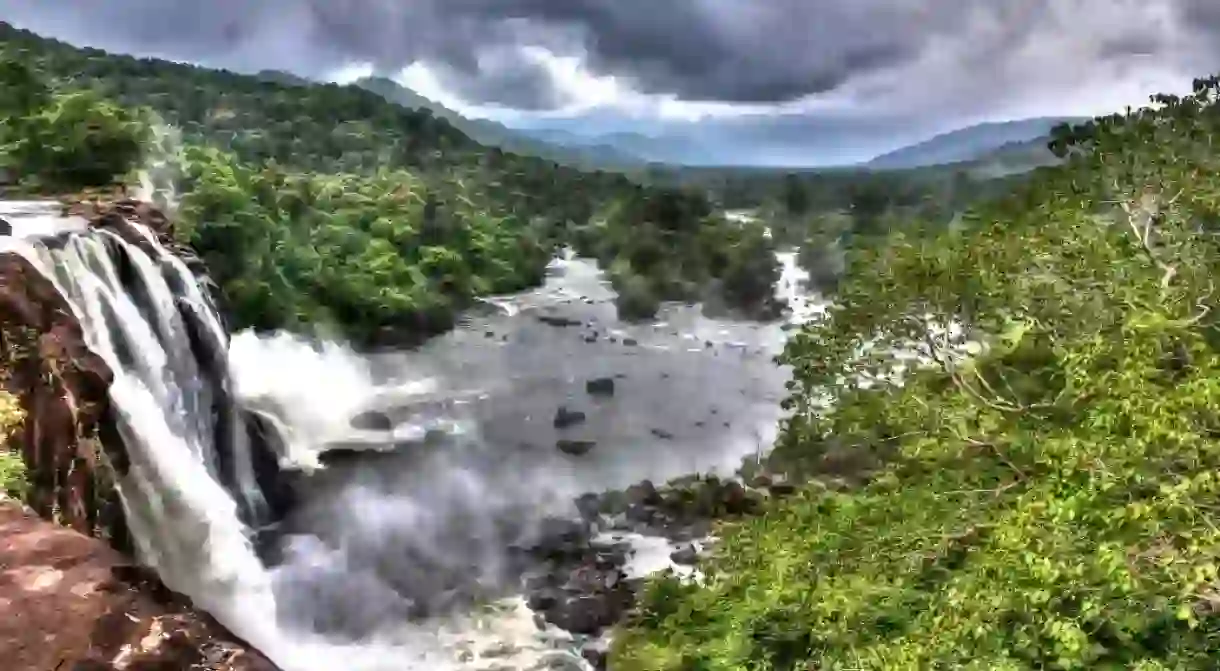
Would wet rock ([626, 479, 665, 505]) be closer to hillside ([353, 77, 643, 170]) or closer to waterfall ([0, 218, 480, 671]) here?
waterfall ([0, 218, 480, 671])

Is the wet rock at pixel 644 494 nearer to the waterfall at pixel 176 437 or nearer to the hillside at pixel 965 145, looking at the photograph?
the waterfall at pixel 176 437

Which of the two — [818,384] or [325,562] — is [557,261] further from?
[818,384]

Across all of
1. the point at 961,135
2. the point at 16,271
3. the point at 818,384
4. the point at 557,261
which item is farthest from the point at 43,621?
the point at 557,261

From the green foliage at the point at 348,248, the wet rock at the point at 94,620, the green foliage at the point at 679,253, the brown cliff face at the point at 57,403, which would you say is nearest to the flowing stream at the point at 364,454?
the brown cliff face at the point at 57,403

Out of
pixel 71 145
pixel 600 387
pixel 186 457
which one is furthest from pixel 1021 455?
pixel 71 145

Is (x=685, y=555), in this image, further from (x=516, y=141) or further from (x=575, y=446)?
(x=516, y=141)
